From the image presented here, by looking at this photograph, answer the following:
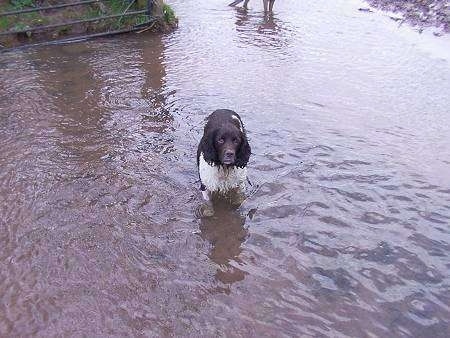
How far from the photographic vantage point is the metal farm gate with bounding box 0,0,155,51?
35.7ft

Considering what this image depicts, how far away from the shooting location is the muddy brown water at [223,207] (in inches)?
163

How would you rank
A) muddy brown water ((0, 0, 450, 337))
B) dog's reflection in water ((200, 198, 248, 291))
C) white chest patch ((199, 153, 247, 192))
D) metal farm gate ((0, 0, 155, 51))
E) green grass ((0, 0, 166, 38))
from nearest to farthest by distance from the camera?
1. muddy brown water ((0, 0, 450, 337))
2. dog's reflection in water ((200, 198, 248, 291))
3. white chest patch ((199, 153, 247, 192))
4. metal farm gate ((0, 0, 155, 51))
5. green grass ((0, 0, 166, 38))

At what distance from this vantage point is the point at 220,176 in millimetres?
5520

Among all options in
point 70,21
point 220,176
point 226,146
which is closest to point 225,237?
point 220,176

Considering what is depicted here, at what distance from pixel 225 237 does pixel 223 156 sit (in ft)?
2.77

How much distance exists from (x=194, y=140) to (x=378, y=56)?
549 cm

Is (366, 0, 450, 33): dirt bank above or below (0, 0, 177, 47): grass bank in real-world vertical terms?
below

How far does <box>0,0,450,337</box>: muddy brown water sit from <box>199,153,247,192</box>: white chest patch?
0.98 ft

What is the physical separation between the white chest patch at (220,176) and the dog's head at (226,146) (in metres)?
0.13

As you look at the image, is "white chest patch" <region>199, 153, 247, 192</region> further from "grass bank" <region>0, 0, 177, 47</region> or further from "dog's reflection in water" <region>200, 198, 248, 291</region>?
"grass bank" <region>0, 0, 177, 47</region>

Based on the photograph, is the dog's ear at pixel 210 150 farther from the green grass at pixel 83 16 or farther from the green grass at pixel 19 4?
the green grass at pixel 19 4

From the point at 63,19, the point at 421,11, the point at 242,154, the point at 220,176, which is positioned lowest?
the point at 421,11

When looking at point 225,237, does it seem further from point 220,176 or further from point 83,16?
point 83,16

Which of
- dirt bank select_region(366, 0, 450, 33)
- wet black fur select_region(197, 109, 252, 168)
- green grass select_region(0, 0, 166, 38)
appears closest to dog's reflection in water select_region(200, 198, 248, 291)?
wet black fur select_region(197, 109, 252, 168)
